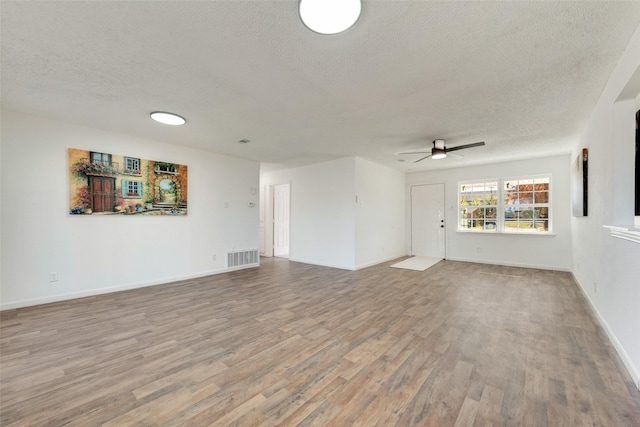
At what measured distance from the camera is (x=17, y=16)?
172cm

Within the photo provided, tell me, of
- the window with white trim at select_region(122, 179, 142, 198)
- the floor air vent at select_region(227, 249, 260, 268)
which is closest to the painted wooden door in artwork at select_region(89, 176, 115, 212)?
the window with white trim at select_region(122, 179, 142, 198)

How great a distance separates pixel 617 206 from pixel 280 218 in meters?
6.88

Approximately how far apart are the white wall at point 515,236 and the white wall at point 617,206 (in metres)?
3.01

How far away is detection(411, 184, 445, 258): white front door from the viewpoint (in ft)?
23.4

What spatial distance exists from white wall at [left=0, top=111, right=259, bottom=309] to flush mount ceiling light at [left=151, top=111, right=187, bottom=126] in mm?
1289

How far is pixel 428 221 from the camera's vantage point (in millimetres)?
7379

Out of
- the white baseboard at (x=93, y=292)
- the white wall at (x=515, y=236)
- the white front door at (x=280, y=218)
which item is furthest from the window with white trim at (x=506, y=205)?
the white baseboard at (x=93, y=292)

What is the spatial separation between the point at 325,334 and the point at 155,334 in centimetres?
178

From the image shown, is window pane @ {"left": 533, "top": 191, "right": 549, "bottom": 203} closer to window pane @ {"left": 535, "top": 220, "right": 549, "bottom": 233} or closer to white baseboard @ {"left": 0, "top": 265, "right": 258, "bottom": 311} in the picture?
window pane @ {"left": 535, "top": 220, "right": 549, "bottom": 233}

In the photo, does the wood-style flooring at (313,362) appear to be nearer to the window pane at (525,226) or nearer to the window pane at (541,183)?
the window pane at (525,226)

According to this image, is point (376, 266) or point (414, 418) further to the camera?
point (376, 266)

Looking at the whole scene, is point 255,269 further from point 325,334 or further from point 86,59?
point 86,59

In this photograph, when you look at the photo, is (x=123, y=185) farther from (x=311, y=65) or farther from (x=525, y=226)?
(x=525, y=226)

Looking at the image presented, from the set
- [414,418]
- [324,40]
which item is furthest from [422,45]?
[414,418]
